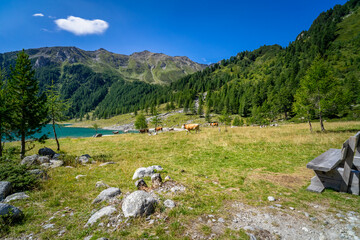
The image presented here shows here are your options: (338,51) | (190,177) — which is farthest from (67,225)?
(338,51)

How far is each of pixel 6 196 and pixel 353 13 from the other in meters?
276

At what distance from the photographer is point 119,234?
4.09 meters

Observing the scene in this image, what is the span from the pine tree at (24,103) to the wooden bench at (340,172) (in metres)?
21.9

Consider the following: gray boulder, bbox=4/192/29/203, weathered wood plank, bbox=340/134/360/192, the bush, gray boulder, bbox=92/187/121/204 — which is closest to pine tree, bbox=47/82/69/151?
the bush

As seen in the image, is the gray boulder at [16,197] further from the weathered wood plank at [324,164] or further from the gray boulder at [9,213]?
the weathered wood plank at [324,164]

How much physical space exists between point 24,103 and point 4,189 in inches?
453

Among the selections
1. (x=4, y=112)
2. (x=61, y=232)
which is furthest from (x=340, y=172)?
(x=4, y=112)

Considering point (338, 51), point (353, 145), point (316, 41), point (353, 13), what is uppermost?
point (353, 13)

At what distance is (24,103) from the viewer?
1446cm

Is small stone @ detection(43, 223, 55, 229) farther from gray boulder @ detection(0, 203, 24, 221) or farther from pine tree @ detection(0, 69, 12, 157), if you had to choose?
pine tree @ detection(0, 69, 12, 157)

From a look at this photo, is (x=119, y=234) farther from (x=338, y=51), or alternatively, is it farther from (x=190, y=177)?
(x=338, y=51)

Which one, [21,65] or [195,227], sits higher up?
[21,65]

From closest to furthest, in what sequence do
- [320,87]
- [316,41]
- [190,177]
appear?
1. [190,177]
2. [320,87]
3. [316,41]

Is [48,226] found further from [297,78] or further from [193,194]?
[297,78]
